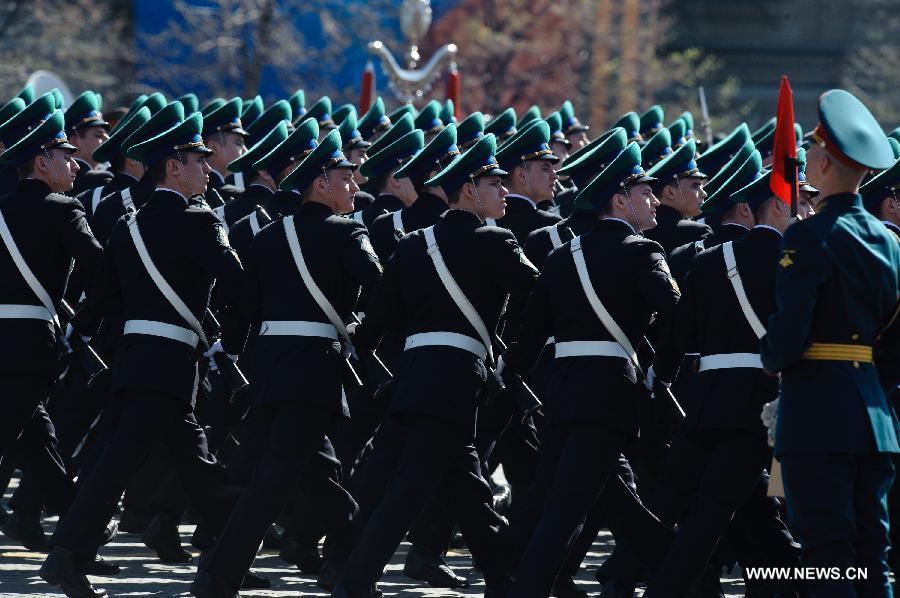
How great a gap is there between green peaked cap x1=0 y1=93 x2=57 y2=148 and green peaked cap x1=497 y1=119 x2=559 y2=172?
6.74 ft

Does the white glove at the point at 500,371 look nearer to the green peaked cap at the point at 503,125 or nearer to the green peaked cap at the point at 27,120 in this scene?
the green peaked cap at the point at 27,120

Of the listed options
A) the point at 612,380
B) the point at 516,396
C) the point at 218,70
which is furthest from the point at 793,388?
the point at 218,70

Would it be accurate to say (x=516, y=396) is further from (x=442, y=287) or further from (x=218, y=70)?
(x=218, y=70)

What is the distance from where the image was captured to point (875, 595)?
5.89 meters

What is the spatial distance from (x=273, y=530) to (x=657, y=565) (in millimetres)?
2409

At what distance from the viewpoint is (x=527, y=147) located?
28.4 ft

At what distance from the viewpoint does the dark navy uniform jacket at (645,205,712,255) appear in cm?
891

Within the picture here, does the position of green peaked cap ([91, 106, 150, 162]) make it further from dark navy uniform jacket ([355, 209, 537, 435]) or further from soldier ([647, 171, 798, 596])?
soldier ([647, 171, 798, 596])

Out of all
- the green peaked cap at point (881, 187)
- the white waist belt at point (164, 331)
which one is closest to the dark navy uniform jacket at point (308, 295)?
the white waist belt at point (164, 331)

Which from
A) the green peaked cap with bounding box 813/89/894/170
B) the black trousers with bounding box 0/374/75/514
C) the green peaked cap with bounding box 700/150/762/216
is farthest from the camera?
the black trousers with bounding box 0/374/75/514

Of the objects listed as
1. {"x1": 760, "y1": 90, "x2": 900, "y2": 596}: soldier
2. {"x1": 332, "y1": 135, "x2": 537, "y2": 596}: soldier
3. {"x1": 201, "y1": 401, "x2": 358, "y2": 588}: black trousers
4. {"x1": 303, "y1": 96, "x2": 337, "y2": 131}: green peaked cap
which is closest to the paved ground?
{"x1": 201, "y1": 401, "x2": 358, "y2": 588}: black trousers

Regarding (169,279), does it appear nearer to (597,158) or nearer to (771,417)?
(597,158)

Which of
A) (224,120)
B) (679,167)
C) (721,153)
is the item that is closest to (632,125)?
(721,153)

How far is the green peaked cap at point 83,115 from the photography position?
10984mm
